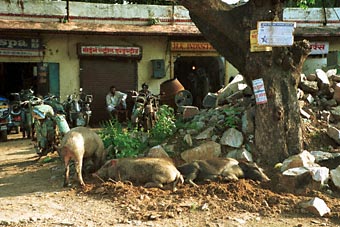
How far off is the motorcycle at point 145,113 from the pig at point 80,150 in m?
2.27

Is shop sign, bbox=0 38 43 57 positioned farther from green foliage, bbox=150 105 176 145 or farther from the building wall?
green foliage, bbox=150 105 176 145

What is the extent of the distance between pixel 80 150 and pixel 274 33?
338 cm

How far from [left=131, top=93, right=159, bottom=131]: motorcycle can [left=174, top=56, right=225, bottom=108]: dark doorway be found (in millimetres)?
5884

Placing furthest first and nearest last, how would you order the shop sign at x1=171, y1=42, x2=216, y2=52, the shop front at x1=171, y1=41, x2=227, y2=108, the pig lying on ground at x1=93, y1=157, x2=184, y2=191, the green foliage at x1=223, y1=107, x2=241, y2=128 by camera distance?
the shop front at x1=171, y1=41, x2=227, y2=108 → the shop sign at x1=171, y1=42, x2=216, y2=52 → the green foliage at x1=223, y1=107, x2=241, y2=128 → the pig lying on ground at x1=93, y1=157, x2=184, y2=191

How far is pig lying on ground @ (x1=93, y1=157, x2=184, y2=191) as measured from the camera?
20.5 feet

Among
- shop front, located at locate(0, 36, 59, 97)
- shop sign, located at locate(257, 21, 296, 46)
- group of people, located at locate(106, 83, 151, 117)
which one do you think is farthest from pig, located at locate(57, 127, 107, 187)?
shop front, located at locate(0, 36, 59, 97)

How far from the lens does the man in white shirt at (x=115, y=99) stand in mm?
13523

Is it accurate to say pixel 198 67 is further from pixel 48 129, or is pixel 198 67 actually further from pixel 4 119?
pixel 48 129

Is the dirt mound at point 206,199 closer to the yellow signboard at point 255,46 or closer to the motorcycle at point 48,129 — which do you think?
the yellow signboard at point 255,46

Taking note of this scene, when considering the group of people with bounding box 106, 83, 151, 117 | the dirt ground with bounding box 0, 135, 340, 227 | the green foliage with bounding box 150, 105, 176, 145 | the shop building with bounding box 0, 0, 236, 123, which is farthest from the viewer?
the group of people with bounding box 106, 83, 151, 117

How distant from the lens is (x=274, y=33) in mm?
6832

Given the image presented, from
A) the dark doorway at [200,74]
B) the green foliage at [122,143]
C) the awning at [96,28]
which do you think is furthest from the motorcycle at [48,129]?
the dark doorway at [200,74]

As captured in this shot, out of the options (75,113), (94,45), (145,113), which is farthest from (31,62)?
(145,113)

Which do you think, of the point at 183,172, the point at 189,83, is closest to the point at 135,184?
the point at 183,172
